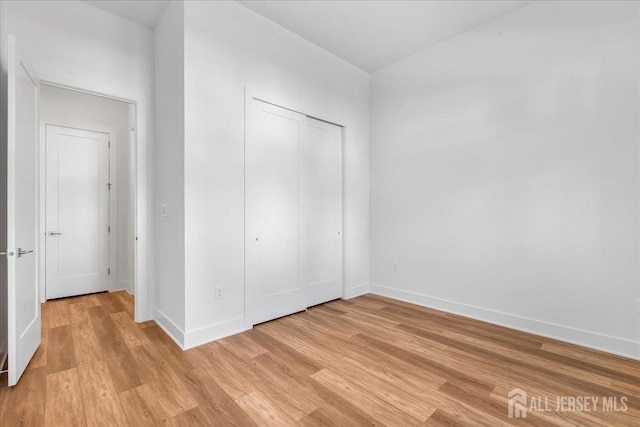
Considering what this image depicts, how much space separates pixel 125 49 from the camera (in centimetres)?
302

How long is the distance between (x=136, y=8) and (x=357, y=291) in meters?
4.01

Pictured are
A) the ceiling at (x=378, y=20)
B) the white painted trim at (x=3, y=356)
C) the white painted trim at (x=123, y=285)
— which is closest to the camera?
the white painted trim at (x=3, y=356)

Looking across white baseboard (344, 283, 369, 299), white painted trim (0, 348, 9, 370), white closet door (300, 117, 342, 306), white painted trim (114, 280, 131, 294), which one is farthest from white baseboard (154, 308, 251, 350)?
white painted trim (114, 280, 131, 294)

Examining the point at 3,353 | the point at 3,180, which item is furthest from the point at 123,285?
the point at 3,180

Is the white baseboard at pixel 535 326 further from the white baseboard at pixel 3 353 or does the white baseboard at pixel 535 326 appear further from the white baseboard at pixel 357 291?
the white baseboard at pixel 3 353

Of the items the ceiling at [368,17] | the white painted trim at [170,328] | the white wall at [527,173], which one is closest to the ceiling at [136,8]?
the ceiling at [368,17]

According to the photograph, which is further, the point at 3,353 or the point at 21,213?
the point at 3,353

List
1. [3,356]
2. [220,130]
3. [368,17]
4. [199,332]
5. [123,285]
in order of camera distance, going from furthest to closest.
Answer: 1. [123,285]
2. [368,17]
3. [220,130]
4. [199,332]
5. [3,356]

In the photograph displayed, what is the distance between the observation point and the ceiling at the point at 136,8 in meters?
2.79

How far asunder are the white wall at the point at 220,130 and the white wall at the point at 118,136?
2.22 m

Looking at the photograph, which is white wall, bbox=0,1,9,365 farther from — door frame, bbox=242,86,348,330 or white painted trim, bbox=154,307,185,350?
door frame, bbox=242,86,348,330

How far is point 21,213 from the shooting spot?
213 centimetres

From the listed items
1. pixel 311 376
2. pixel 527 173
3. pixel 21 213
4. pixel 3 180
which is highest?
pixel 527 173

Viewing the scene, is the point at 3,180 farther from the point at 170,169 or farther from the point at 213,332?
the point at 213,332
